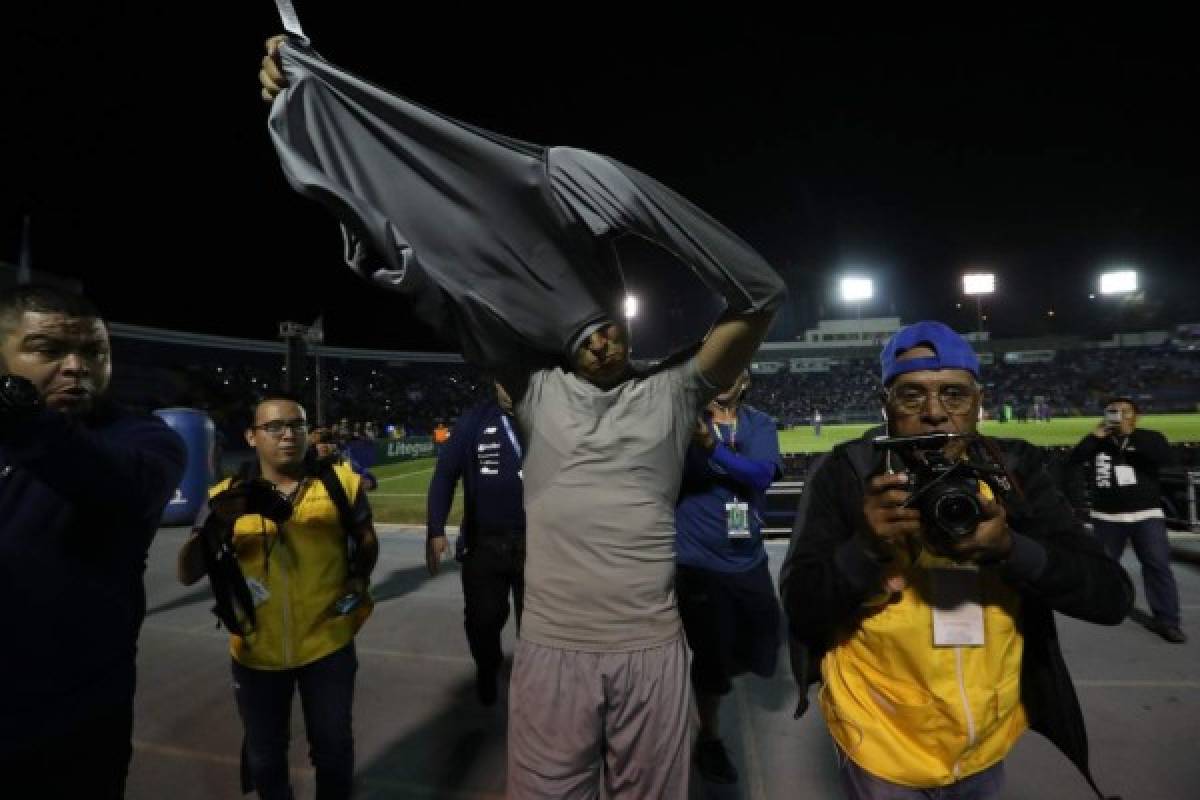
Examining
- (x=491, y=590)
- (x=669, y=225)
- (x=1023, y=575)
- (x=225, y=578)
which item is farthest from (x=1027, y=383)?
(x=225, y=578)

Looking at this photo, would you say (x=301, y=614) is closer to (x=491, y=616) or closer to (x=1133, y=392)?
(x=491, y=616)

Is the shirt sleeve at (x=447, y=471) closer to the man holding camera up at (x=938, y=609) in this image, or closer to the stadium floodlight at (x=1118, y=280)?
the man holding camera up at (x=938, y=609)

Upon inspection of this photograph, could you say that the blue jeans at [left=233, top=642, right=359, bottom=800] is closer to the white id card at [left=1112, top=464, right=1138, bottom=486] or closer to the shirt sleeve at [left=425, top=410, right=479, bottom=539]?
the shirt sleeve at [left=425, top=410, right=479, bottom=539]

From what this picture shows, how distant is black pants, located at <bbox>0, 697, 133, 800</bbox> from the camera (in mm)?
1493

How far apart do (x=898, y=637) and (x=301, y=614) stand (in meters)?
2.24

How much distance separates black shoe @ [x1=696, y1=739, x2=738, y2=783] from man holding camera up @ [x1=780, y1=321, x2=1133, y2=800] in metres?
1.39

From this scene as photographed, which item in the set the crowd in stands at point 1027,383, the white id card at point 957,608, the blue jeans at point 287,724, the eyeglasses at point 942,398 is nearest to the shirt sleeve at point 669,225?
the eyeglasses at point 942,398

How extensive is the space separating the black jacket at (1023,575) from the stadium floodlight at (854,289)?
5401cm

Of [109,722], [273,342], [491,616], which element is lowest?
[491,616]

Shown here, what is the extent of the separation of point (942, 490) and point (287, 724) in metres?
2.64

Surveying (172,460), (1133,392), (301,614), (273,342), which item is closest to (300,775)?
(301,614)

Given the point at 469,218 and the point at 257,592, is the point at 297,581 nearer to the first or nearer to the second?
the point at 257,592

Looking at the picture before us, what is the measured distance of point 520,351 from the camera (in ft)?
6.27

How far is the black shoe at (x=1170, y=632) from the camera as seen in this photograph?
437cm
